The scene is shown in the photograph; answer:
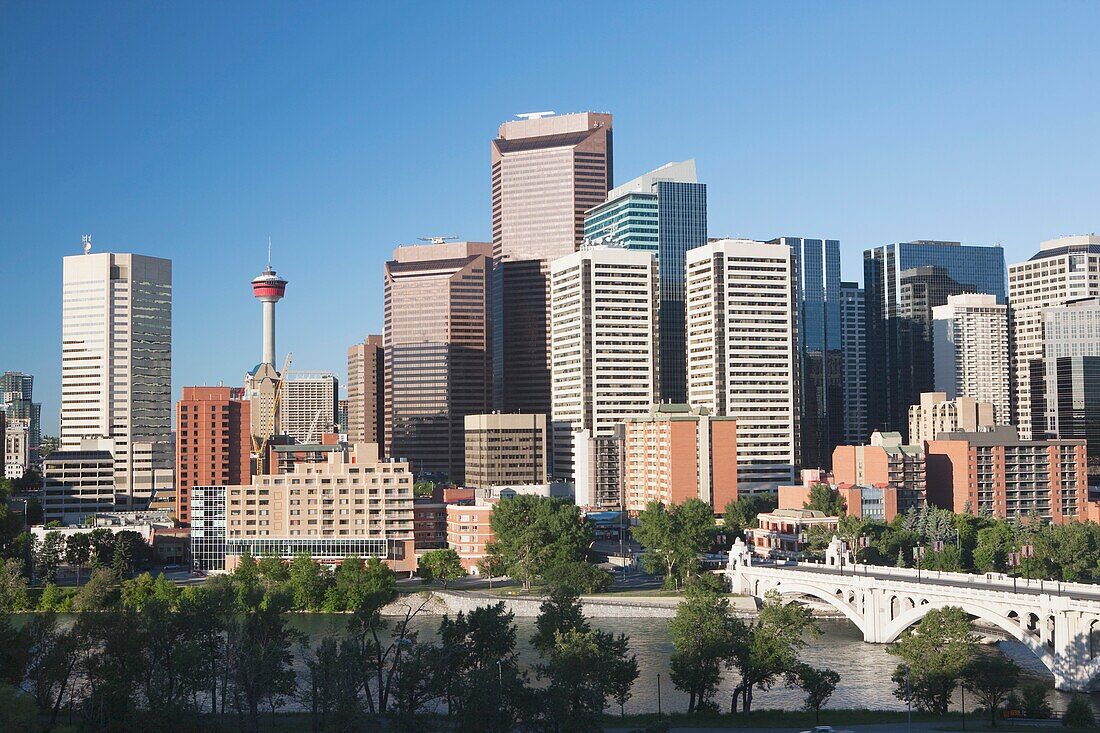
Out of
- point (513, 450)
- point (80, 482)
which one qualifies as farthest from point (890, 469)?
point (80, 482)

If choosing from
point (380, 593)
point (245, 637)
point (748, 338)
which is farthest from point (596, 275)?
point (245, 637)

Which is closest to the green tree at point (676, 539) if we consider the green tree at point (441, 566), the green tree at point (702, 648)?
the green tree at point (441, 566)

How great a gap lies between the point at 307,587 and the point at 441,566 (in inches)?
566

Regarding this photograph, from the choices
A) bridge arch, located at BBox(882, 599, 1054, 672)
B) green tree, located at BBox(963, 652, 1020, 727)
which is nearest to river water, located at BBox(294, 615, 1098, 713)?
bridge arch, located at BBox(882, 599, 1054, 672)

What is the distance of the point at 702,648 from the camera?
6862 cm

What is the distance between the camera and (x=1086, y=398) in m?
183

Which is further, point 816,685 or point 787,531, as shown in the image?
point 787,531

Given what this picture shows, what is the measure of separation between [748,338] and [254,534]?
74.2 m

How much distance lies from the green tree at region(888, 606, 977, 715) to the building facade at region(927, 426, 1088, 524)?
3256 inches

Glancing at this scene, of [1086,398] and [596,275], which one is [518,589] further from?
[1086,398]

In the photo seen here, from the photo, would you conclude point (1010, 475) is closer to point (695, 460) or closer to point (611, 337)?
point (695, 460)

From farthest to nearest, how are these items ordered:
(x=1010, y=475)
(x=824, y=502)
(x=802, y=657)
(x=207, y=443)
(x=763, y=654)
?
(x=207, y=443)
(x=1010, y=475)
(x=824, y=502)
(x=802, y=657)
(x=763, y=654)

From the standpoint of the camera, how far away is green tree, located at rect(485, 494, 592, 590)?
116312 mm

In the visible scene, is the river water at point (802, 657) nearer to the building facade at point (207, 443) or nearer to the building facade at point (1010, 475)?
the building facade at point (1010, 475)
